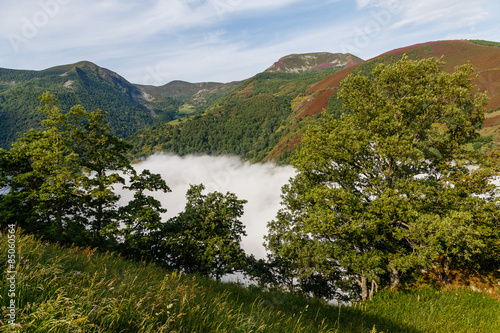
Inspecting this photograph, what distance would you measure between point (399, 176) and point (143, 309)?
17334 mm

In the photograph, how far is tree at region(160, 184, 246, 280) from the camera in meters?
25.0

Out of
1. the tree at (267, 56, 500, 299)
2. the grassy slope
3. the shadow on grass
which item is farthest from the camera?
the tree at (267, 56, 500, 299)

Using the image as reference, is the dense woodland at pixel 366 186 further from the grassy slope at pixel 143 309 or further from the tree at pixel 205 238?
the tree at pixel 205 238

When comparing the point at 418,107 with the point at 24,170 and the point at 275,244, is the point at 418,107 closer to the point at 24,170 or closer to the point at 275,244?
the point at 275,244

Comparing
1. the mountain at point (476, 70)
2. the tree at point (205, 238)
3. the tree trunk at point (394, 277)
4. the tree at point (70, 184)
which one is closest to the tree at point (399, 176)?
the tree trunk at point (394, 277)

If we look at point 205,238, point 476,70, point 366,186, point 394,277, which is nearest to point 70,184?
point 205,238

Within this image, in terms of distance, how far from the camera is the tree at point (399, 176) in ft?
42.2

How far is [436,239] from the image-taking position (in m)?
11.8

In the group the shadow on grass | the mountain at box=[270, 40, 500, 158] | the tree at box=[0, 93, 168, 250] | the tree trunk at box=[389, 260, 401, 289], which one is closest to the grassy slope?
the shadow on grass

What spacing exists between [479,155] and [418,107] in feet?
14.3

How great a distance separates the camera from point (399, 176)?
15977 mm

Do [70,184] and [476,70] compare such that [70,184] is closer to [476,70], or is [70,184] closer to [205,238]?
[205,238]

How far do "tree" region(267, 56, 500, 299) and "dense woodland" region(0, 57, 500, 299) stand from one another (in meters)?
0.08

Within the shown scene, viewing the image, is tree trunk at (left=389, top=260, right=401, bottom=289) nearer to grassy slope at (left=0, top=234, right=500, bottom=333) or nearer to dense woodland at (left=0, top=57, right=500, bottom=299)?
dense woodland at (left=0, top=57, right=500, bottom=299)
